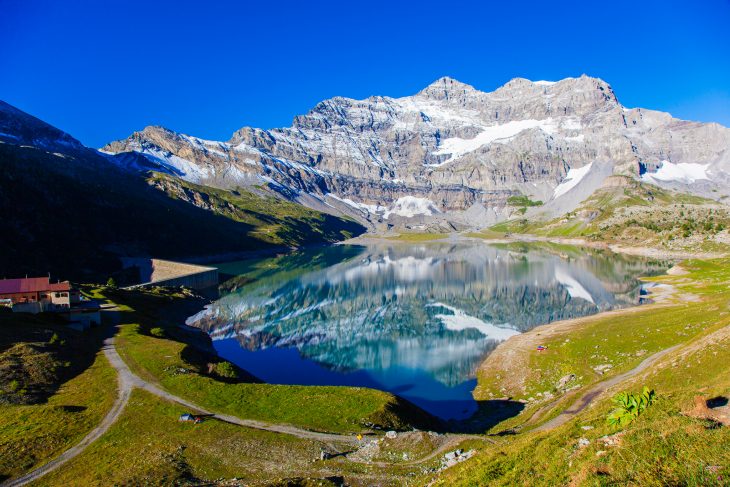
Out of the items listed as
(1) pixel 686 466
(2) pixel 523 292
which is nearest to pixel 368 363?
(1) pixel 686 466

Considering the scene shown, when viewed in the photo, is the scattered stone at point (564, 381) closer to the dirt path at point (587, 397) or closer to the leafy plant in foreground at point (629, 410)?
the dirt path at point (587, 397)

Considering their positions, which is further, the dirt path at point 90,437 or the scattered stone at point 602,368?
the scattered stone at point 602,368

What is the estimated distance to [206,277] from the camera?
154m

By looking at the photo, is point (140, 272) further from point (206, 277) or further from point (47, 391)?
point (47, 391)

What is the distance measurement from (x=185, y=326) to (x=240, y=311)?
69.5 feet

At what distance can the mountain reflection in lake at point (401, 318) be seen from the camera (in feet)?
211

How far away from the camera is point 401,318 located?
343 feet

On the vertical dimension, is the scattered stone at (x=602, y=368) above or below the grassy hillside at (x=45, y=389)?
below

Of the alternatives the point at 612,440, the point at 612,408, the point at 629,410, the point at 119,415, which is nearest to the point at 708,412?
the point at 629,410

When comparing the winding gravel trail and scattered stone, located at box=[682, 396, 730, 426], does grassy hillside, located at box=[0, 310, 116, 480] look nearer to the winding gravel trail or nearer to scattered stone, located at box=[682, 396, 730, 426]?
the winding gravel trail

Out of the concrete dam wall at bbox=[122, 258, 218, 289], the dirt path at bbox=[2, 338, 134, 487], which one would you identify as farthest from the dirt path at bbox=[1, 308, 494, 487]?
A: the concrete dam wall at bbox=[122, 258, 218, 289]

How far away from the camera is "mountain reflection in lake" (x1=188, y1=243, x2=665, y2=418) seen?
64.2m

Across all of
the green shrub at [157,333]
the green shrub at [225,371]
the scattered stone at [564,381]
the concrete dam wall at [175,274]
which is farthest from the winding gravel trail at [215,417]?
the concrete dam wall at [175,274]

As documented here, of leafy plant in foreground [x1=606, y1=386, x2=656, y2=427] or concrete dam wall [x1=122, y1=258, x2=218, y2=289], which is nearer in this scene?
leafy plant in foreground [x1=606, y1=386, x2=656, y2=427]
